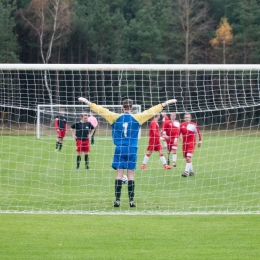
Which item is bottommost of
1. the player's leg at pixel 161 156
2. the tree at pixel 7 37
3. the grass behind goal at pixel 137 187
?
the grass behind goal at pixel 137 187

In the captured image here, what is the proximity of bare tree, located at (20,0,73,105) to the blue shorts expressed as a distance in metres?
42.3

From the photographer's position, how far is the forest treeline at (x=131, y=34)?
54.9m

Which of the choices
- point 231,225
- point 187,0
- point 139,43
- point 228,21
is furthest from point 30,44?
point 231,225

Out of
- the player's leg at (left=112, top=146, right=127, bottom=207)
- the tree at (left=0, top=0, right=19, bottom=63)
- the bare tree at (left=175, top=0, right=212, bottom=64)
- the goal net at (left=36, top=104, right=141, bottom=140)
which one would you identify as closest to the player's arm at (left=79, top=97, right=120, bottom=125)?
the player's leg at (left=112, top=146, right=127, bottom=207)

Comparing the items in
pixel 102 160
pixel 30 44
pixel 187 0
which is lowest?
pixel 102 160

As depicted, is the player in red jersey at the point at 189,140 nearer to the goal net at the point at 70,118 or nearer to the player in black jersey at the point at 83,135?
the player in black jersey at the point at 83,135

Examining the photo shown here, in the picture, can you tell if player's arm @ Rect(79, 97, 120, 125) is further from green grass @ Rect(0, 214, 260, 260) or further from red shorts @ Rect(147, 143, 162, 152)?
red shorts @ Rect(147, 143, 162, 152)

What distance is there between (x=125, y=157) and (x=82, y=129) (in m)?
7.31

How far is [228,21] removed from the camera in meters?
60.5

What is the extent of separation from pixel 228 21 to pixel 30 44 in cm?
1777

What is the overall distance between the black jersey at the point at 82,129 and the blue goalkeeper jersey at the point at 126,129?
731cm

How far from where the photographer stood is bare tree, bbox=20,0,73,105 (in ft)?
177

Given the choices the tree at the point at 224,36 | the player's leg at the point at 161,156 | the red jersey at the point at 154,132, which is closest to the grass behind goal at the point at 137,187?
the player's leg at the point at 161,156

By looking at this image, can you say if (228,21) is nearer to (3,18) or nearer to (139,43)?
(139,43)
